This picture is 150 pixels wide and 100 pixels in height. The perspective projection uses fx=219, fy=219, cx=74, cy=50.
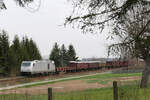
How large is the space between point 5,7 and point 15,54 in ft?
112

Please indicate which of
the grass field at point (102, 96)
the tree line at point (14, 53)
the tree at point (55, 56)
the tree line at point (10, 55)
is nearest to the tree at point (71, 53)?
the tree at point (55, 56)

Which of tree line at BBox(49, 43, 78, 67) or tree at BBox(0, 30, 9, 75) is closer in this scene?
tree at BBox(0, 30, 9, 75)

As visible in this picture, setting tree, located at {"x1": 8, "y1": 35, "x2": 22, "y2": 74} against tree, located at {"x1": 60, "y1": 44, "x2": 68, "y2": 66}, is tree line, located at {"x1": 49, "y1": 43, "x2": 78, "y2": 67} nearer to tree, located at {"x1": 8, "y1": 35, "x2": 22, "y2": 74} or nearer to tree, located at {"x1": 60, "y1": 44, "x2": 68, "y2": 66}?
tree, located at {"x1": 60, "y1": 44, "x2": 68, "y2": 66}

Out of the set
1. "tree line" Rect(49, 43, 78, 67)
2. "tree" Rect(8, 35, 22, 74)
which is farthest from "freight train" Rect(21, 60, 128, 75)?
"tree line" Rect(49, 43, 78, 67)

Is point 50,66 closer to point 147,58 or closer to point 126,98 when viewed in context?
point 147,58

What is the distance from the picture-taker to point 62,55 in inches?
2525

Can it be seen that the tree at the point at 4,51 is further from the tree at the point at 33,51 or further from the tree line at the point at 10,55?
the tree at the point at 33,51

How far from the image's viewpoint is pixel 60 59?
61.9 meters

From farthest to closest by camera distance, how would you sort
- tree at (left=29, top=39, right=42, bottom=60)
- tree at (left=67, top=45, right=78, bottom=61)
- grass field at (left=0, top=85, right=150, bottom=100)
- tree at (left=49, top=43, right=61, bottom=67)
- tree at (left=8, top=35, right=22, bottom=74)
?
tree at (left=67, top=45, right=78, bottom=61)
tree at (left=49, top=43, right=61, bottom=67)
tree at (left=29, top=39, right=42, bottom=60)
tree at (left=8, top=35, right=22, bottom=74)
grass field at (left=0, top=85, right=150, bottom=100)

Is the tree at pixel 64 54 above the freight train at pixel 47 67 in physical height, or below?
above

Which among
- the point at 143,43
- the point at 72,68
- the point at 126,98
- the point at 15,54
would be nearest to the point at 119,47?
the point at 143,43

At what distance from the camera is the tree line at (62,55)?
6066 cm

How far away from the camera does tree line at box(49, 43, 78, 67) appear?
2388 inches

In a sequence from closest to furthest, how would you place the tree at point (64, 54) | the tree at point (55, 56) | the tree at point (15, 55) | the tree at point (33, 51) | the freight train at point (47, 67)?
the freight train at point (47, 67) < the tree at point (15, 55) < the tree at point (33, 51) < the tree at point (55, 56) < the tree at point (64, 54)
